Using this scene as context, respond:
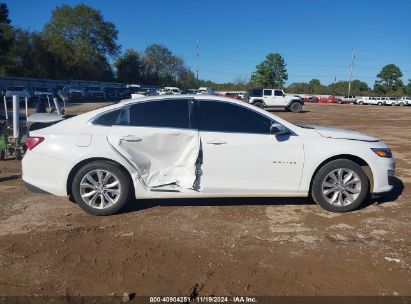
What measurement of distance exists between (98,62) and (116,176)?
80005 millimetres

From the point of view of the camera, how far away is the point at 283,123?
17.4ft

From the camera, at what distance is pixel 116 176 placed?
502 cm

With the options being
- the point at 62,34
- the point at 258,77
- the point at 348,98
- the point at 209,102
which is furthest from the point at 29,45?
the point at 209,102

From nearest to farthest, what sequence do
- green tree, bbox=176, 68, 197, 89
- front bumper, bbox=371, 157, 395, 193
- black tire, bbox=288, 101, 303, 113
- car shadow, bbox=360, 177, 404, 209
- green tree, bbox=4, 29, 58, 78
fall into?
1. front bumper, bbox=371, 157, 395, 193
2. car shadow, bbox=360, 177, 404, 209
3. black tire, bbox=288, 101, 303, 113
4. green tree, bbox=4, 29, 58, 78
5. green tree, bbox=176, 68, 197, 89

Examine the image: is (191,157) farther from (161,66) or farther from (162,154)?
(161,66)

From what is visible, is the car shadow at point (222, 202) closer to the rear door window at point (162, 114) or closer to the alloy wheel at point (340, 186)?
the alloy wheel at point (340, 186)

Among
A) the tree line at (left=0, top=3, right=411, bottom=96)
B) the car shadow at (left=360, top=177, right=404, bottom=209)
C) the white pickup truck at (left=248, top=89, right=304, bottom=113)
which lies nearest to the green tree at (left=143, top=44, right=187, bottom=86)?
the tree line at (left=0, top=3, right=411, bottom=96)

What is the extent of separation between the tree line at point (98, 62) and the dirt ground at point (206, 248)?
50870 millimetres

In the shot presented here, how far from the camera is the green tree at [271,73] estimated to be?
287ft

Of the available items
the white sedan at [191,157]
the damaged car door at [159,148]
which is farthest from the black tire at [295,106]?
the damaged car door at [159,148]

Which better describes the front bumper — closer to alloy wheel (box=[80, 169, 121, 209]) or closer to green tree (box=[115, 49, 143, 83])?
alloy wheel (box=[80, 169, 121, 209])

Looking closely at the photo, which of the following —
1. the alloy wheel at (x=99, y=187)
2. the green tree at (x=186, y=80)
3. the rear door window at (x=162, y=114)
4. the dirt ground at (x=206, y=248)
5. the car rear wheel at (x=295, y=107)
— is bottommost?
the dirt ground at (x=206, y=248)

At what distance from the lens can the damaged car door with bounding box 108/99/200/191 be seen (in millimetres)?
5059

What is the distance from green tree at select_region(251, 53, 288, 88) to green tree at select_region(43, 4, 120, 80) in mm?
31397
